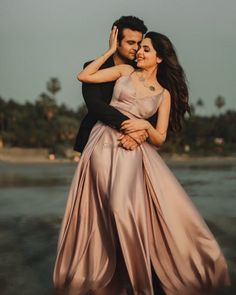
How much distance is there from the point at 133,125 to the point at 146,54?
20.9 inches

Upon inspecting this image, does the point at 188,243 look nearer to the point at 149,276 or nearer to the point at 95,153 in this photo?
the point at 149,276

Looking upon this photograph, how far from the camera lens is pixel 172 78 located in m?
4.31

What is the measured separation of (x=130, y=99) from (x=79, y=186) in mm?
738

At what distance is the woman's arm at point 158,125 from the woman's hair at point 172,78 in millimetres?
92

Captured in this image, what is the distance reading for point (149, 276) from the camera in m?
3.97

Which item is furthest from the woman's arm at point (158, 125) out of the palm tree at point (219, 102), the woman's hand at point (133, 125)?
the palm tree at point (219, 102)

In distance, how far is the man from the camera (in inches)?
163

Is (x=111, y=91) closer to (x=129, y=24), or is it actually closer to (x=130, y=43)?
(x=130, y=43)

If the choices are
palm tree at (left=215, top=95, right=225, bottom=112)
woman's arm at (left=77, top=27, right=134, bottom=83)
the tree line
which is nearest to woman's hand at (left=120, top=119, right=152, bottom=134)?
woman's arm at (left=77, top=27, right=134, bottom=83)

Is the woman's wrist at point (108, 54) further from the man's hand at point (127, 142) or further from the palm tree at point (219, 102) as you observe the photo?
the palm tree at point (219, 102)

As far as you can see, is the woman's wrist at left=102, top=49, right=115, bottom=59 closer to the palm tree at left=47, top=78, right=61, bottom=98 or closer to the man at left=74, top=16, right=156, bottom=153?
the man at left=74, top=16, right=156, bottom=153

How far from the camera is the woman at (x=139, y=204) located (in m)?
4.14

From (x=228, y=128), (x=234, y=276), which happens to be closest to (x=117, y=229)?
(x=234, y=276)

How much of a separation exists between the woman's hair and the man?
0.39 feet
